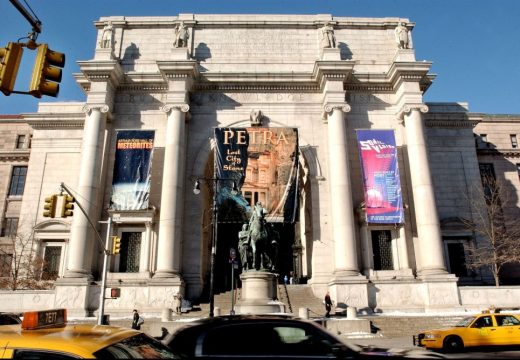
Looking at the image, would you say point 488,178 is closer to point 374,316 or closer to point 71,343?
point 374,316

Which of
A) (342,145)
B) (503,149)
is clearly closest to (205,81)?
(342,145)

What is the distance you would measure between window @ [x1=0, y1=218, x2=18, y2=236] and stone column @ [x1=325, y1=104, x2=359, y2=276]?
1115 inches

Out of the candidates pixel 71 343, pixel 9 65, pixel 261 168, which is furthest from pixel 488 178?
pixel 71 343

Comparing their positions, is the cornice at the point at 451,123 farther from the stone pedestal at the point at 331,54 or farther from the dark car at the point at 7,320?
the dark car at the point at 7,320

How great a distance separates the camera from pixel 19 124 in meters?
42.8

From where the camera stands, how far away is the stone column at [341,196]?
27281 millimetres

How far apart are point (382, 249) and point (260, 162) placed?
1068cm

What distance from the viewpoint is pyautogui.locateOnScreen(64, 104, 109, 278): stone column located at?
2656cm

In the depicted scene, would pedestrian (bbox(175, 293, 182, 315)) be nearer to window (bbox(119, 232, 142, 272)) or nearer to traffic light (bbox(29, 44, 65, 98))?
window (bbox(119, 232, 142, 272))

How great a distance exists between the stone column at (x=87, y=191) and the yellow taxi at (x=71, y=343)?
882 inches

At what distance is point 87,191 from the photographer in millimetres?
27969


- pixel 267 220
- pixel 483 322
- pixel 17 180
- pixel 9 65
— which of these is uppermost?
pixel 17 180

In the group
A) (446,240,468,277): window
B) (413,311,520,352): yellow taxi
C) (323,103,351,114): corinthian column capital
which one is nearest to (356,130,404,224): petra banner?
(323,103,351,114): corinthian column capital

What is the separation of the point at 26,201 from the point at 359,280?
25956mm
